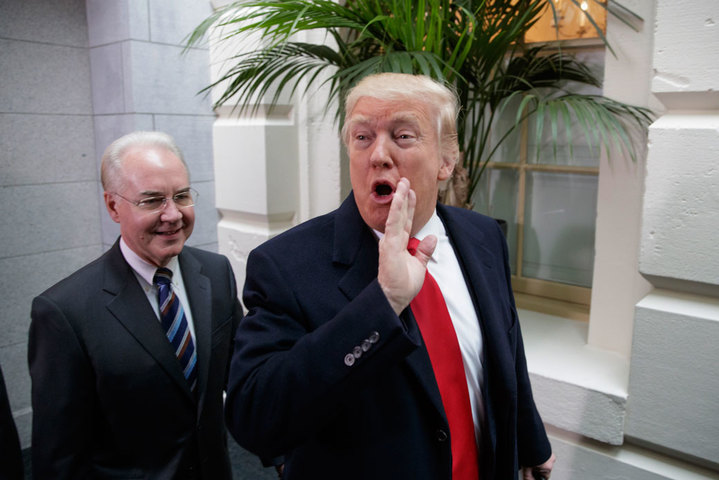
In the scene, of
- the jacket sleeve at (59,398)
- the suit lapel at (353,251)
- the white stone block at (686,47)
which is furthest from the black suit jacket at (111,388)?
the white stone block at (686,47)

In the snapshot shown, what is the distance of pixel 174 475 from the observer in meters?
1.60

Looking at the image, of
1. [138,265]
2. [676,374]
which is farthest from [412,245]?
[676,374]

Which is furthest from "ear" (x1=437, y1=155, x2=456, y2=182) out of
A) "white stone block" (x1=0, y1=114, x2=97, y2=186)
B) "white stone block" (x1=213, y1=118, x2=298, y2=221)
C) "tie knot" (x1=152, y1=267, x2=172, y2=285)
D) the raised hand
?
"white stone block" (x1=0, y1=114, x2=97, y2=186)

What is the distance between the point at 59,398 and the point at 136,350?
0.22 metres

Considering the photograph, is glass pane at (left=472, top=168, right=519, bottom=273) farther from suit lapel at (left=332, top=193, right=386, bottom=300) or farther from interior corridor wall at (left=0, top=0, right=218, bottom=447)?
interior corridor wall at (left=0, top=0, right=218, bottom=447)

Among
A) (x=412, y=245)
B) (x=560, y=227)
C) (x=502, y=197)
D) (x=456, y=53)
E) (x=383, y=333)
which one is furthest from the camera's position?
(x=502, y=197)

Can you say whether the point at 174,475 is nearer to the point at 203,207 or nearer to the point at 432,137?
the point at 432,137

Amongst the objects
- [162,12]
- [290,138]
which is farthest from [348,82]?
[162,12]

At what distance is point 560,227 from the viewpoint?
2928 millimetres

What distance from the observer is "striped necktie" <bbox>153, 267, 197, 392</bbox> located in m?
1.67

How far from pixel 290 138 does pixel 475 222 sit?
191 centimetres

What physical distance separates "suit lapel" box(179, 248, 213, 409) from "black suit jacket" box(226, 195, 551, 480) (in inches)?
19.8

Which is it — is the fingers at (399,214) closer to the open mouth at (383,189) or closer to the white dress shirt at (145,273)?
the open mouth at (383,189)

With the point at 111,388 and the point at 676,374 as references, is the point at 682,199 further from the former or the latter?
the point at 111,388
